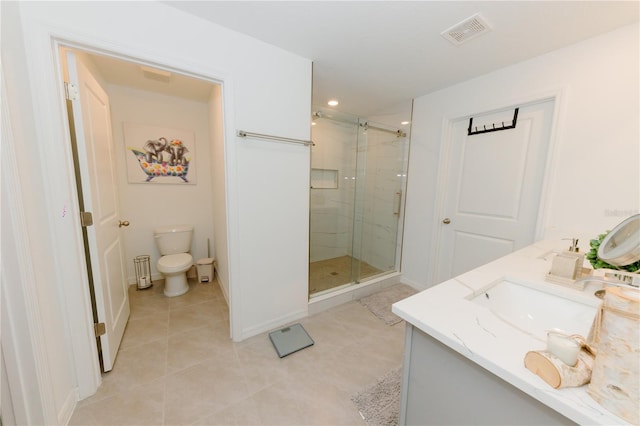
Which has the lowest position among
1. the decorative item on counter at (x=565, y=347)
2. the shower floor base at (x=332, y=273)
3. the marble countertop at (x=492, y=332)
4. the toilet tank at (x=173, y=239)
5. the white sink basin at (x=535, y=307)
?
the shower floor base at (x=332, y=273)

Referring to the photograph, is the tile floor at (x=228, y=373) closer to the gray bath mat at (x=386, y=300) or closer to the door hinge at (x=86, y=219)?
the gray bath mat at (x=386, y=300)

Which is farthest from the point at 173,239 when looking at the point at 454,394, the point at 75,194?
the point at 454,394

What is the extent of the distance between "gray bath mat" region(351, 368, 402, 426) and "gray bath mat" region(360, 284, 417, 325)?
697 mm

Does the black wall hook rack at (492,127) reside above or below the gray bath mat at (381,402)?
above

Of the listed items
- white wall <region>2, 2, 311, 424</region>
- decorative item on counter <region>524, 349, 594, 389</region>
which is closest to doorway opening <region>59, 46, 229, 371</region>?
white wall <region>2, 2, 311, 424</region>

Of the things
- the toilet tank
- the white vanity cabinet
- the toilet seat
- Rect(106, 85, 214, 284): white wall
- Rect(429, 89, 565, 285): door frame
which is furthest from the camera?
the toilet tank

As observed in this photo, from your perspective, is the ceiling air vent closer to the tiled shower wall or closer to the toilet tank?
the tiled shower wall

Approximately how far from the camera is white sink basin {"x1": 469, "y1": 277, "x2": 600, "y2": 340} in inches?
35.7

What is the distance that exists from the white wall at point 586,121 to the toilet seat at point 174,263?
10.9ft

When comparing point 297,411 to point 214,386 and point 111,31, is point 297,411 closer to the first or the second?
point 214,386

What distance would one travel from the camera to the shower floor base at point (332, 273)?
254cm

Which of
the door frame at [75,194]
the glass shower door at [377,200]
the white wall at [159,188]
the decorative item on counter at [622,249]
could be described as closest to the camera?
the decorative item on counter at [622,249]

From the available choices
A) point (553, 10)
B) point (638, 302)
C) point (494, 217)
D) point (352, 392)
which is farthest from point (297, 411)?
point (553, 10)

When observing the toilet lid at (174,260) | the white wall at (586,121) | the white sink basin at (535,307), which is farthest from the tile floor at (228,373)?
the white wall at (586,121)
